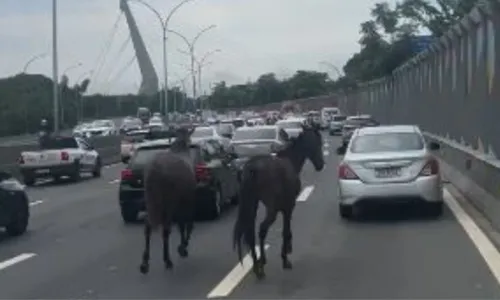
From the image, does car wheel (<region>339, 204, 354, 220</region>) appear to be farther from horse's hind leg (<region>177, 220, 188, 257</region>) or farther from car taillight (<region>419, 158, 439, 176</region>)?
horse's hind leg (<region>177, 220, 188, 257</region>)

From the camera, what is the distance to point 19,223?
62.2 ft

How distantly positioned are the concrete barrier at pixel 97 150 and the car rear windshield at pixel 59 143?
4.52 ft

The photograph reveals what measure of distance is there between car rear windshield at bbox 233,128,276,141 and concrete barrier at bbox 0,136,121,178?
8894mm

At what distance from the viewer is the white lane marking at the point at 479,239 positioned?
41.6 feet

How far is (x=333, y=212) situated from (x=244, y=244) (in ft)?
26.1

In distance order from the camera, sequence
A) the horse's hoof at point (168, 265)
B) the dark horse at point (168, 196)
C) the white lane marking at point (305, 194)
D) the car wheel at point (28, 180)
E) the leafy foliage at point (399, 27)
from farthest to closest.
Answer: the leafy foliage at point (399, 27), the car wheel at point (28, 180), the white lane marking at point (305, 194), the dark horse at point (168, 196), the horse's hoof at point (168, 265)

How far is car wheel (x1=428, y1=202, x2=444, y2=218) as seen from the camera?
18.5 meters

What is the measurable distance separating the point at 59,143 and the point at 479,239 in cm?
2380

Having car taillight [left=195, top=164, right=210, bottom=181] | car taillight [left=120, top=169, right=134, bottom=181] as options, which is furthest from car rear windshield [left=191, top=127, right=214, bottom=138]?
car taillight [left=195, top=164, right=210, bottom=181]

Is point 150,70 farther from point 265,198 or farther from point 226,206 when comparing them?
point 265,198

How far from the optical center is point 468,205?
2039 cm

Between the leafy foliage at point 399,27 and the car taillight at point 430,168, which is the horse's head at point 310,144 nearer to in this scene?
the car taillight at point 430,168

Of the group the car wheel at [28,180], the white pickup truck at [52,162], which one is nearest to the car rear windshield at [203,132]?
the white pickup truck at [52,162]

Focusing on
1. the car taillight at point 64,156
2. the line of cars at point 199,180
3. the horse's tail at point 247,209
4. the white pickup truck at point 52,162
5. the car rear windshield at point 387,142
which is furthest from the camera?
the car taillight at point 64,156
